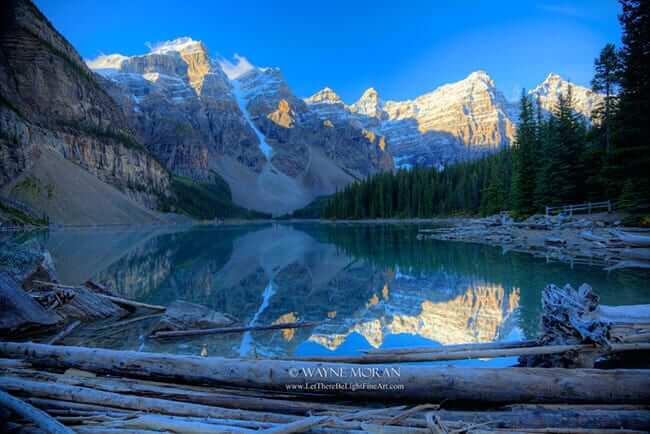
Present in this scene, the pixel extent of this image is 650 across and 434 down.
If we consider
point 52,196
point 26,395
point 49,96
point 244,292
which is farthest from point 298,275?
point 49,96

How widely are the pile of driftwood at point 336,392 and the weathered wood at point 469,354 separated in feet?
0.06

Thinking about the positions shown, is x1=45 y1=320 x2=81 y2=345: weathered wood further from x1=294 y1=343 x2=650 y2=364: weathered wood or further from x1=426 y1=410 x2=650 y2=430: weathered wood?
x1=426 y1=410 x2=650 y2=430: weathered wood

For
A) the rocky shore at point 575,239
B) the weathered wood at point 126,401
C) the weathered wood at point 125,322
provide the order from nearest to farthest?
the weathered wood at point 126,401
the weathered wood at point 125,322
the rocky shore at point 575,239

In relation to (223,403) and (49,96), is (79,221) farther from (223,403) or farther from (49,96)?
(223,403)

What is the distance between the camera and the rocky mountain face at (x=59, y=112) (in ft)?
318

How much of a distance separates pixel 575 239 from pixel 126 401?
27.5 meters

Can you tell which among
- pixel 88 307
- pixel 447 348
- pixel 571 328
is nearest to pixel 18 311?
pixel 88 307

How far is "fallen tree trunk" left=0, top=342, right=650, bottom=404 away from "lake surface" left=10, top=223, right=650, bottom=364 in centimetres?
138

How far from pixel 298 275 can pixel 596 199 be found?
31.2 meters

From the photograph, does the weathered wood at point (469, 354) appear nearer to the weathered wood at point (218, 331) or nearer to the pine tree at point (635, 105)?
the weathered wood at point (218, 331)

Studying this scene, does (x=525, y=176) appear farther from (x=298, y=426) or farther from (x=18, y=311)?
(x=18, y=311)

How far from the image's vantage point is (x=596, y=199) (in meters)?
31.7

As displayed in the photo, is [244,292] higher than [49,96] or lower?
lower

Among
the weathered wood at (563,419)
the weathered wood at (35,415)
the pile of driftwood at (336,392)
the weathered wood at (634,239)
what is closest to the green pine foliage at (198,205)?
the weathered wood at (634,239)
